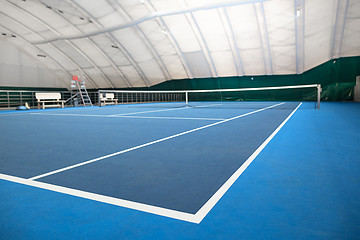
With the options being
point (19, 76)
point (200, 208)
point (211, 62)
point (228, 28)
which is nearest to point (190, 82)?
point (211, 62)

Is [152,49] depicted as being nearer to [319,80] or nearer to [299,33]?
[299,33]

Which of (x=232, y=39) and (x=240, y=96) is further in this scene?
(x=240, y=96)

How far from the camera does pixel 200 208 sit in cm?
166

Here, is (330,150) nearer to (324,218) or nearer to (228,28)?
(324,218)

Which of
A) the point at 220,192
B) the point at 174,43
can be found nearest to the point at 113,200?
the point at 220,192

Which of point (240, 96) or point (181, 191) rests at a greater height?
point (240, 96)

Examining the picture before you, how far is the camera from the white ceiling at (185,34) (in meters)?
18.1

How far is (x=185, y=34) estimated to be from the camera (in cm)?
2156

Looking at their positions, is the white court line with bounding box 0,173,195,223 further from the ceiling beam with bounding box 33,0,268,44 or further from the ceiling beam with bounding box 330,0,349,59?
the ceiling beam with bounding box 330,0,349,59

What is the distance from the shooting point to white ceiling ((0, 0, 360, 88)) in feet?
59.5

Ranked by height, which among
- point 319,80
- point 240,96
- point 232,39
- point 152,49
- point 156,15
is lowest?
point 240,96

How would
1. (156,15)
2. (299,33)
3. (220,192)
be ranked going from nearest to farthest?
1. (220,192)
2. (156,15)
3. (299,33)

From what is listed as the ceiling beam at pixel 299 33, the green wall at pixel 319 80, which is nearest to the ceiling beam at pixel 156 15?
the ceiling beam at pixel 299 33

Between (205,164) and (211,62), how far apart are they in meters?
21.9
